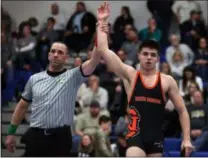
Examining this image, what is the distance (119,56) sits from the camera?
13164 millimetres

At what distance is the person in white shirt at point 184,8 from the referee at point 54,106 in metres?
9.22

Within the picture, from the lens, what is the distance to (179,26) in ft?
51.5

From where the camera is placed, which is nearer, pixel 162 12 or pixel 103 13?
pixel 103 13

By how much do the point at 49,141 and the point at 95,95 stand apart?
5.38 meters

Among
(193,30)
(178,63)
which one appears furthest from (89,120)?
(193,30)

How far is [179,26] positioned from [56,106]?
944 centimetres

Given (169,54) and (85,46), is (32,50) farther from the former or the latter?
(169,54)

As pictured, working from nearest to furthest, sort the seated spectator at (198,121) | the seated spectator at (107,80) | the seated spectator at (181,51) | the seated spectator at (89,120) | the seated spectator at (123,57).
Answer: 1. the seated spectator at (198,121)
2. the seated spectator at (89,120)
3. the seated spectator at (107,80)
4. the seated spectator at (123,57)
5. the seated spectator at (181,51)

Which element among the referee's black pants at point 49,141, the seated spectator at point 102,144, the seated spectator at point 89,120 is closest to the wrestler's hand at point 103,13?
the referee's black pants at point 49,141

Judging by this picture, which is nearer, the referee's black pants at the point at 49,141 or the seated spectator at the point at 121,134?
the referee's black pants at the point at 49,141

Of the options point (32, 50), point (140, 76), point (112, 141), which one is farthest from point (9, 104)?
point (140, 76)

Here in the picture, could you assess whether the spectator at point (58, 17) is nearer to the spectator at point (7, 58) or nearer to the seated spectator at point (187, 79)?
the spectator at point (7, 58)

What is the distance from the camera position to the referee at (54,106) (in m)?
6.77

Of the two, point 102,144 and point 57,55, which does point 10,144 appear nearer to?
point 57,55
